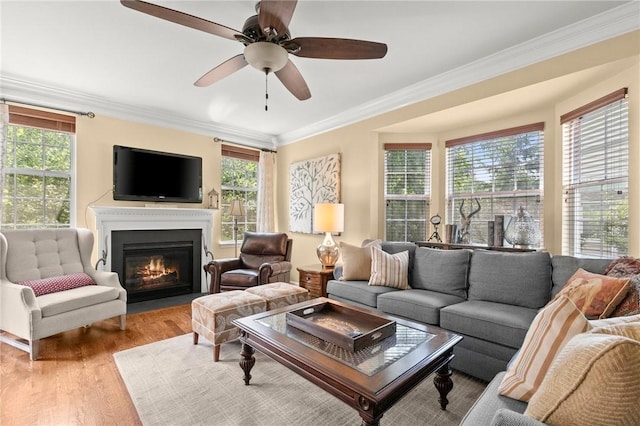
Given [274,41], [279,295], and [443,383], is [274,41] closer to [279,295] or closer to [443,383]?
[279,295]

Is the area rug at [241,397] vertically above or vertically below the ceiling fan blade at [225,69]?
below

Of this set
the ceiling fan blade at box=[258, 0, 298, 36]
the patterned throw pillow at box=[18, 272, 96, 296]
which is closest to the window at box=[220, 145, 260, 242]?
the patterned throw pillow at box=[18, 272, 96, 296]

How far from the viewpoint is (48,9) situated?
2.16 metres

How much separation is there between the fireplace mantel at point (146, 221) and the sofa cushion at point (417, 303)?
9.84ft

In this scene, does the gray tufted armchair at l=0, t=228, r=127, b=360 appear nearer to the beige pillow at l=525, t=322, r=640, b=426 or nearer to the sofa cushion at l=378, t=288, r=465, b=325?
the sofa cushion at l=378, t=288, r=465, b=325

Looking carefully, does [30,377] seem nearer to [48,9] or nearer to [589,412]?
[48,9]

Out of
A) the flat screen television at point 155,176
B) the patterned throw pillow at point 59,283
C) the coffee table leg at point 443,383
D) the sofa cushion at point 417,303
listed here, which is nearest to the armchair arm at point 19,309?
the patterned throw pillow at point 59,283

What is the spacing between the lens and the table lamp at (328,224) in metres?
3.88

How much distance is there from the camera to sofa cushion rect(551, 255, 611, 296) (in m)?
2.17

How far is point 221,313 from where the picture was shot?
2.45m

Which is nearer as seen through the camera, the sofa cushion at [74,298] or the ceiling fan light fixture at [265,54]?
the ceiling fan light fixture at [265,54]

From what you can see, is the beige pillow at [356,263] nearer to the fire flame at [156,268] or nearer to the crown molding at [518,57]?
the crown molding at [518,57]

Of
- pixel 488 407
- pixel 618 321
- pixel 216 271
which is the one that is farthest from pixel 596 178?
pixel 216 271

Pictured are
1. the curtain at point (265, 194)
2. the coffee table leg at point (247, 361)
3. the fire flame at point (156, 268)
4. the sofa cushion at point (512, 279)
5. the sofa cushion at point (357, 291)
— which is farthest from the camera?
the curtain at point (265, 194)
